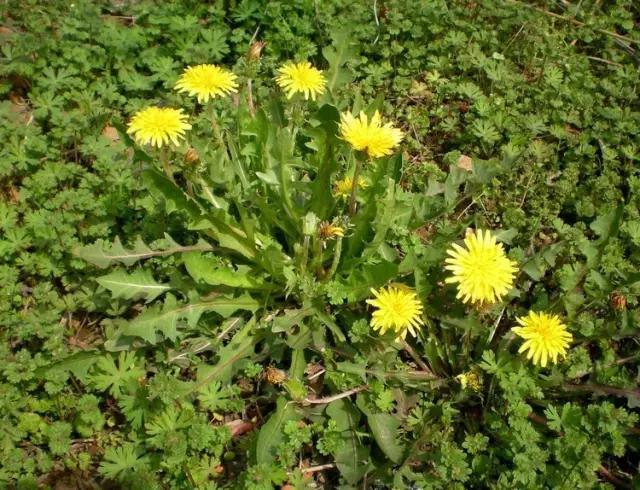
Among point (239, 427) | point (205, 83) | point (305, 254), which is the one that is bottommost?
point (239, 427)

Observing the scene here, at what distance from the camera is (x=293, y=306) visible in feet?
10.3

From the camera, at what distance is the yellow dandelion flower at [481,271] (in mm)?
2410

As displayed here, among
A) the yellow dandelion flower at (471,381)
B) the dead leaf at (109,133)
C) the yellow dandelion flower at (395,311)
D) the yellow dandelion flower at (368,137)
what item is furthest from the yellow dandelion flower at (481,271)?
the dead leaf at (109,133)

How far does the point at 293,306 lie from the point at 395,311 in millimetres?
725

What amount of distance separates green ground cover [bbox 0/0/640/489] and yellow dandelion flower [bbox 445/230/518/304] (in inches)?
11.2

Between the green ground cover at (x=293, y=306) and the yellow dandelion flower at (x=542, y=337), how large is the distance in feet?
0.55

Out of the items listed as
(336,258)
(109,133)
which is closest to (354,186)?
(336,258)

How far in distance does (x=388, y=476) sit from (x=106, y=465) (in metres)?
1.25

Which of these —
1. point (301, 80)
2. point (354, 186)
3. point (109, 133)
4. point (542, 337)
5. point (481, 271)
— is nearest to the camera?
point (481, 271)

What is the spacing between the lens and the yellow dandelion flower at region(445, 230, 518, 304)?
7.91 feet

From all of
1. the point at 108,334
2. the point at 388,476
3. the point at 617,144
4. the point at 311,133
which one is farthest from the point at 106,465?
the point at 617,144

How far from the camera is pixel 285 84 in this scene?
290 cm

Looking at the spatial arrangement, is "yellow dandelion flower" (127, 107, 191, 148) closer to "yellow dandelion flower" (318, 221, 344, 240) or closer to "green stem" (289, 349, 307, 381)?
"yellow dandelion flower" (318, 221, 344, 240)

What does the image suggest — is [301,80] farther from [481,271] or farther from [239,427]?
[239,427]
